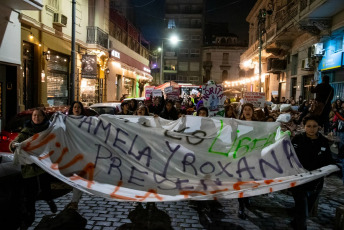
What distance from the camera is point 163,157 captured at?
475 cm

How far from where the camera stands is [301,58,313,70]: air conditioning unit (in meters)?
17.6

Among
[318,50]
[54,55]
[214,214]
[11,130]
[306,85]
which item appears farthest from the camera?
[306,85]

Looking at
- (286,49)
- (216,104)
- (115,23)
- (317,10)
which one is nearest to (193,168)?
(216,104)

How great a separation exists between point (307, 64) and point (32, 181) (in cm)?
1740

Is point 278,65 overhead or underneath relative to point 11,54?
overhead

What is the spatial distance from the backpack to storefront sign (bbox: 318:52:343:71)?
13.9 m

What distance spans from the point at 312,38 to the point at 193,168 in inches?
643

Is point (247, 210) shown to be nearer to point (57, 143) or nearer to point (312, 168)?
point (312, 168)

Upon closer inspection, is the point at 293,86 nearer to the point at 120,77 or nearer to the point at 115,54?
the point at 115,54

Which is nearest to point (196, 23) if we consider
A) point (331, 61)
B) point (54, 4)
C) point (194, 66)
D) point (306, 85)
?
point (194, 66)

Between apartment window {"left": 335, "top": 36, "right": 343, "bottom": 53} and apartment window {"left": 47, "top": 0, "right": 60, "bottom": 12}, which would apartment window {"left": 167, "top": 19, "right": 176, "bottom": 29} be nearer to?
apartment window {"left": 47, "top": 0, "right": 60, "bottom": 12}

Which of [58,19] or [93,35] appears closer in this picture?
[58,19]

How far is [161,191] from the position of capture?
4.29 metres

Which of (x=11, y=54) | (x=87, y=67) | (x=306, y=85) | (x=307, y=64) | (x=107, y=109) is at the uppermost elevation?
(x=307, y=64)
